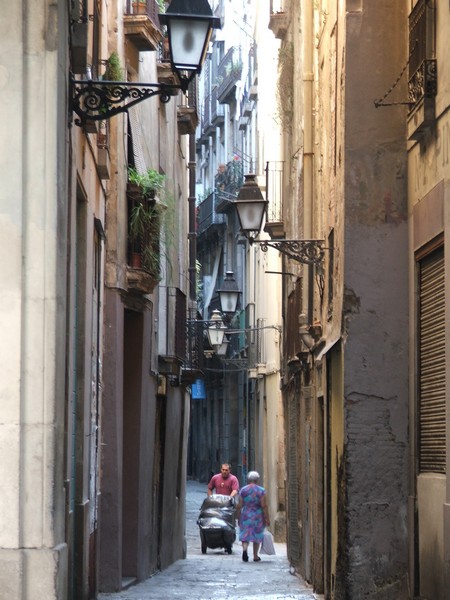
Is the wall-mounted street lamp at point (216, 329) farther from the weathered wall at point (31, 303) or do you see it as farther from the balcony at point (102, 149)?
the weathered wall at point (31, 303)

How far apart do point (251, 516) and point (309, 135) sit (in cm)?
735

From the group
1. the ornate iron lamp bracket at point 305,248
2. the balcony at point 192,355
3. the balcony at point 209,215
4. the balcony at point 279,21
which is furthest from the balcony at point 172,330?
the balcony at point 209,215

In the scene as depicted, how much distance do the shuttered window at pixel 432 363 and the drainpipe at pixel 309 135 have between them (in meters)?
6.33

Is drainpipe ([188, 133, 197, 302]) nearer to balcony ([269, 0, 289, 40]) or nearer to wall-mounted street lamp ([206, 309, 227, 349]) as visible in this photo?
wall-mounted street lamp ([206, 309, 227, 349])

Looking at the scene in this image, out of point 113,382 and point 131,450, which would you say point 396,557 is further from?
point 131,450

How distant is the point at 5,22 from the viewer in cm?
923

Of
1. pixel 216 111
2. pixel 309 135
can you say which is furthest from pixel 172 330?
pixel 216 111

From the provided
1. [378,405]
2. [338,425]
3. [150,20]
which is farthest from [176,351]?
[378,405]

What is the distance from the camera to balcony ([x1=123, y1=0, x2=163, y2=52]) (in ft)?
60.5

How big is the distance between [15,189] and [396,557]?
19.2 ft

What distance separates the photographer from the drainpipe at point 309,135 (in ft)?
63.0

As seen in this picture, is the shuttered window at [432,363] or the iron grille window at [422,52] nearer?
the iron grille window at [422,52]

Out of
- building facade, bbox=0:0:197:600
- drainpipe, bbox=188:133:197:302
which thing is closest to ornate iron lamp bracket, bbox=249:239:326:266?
building facade, bbox=0:0:197:600

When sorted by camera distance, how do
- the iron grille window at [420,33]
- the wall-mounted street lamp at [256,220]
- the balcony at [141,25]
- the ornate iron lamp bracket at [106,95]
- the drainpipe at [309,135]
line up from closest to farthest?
the ornate iron lamp bracket at [106,95]
the iron grille window at [420,33]
the wall-mounted street lamp at [256,220]
the balcony at [141,25]
the drainpipe at [309,135]
